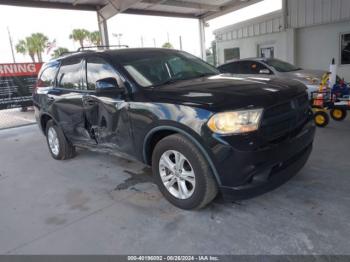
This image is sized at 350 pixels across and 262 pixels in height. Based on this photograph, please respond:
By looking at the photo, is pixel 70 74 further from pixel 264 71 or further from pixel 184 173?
pixel 264 71

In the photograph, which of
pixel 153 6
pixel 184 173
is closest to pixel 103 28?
pixel 153 6

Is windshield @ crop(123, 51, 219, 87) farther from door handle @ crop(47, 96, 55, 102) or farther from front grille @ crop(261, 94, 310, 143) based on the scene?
door handle @ crop(47, 96, 55, 102)

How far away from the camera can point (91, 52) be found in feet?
12.7

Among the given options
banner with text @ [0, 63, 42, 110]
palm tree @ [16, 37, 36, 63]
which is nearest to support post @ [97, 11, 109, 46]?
banner with text @ [0, 63, 42, 110]

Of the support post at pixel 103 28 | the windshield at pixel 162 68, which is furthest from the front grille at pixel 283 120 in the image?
the support post at pixel 103 28

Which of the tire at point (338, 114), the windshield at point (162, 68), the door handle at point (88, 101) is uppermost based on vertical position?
the windshield at point (162, 68)

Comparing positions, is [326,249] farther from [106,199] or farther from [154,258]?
[106,199]

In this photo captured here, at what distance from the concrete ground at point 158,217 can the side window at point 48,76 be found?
5.33 ft

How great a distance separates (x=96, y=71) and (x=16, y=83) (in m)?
6.79

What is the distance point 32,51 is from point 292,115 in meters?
39.6

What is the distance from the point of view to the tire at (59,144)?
189 inches

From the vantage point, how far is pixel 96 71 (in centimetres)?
371

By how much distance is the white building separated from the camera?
11.0 metres

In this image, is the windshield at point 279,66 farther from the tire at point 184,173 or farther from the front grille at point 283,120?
the tire at point 184,173
